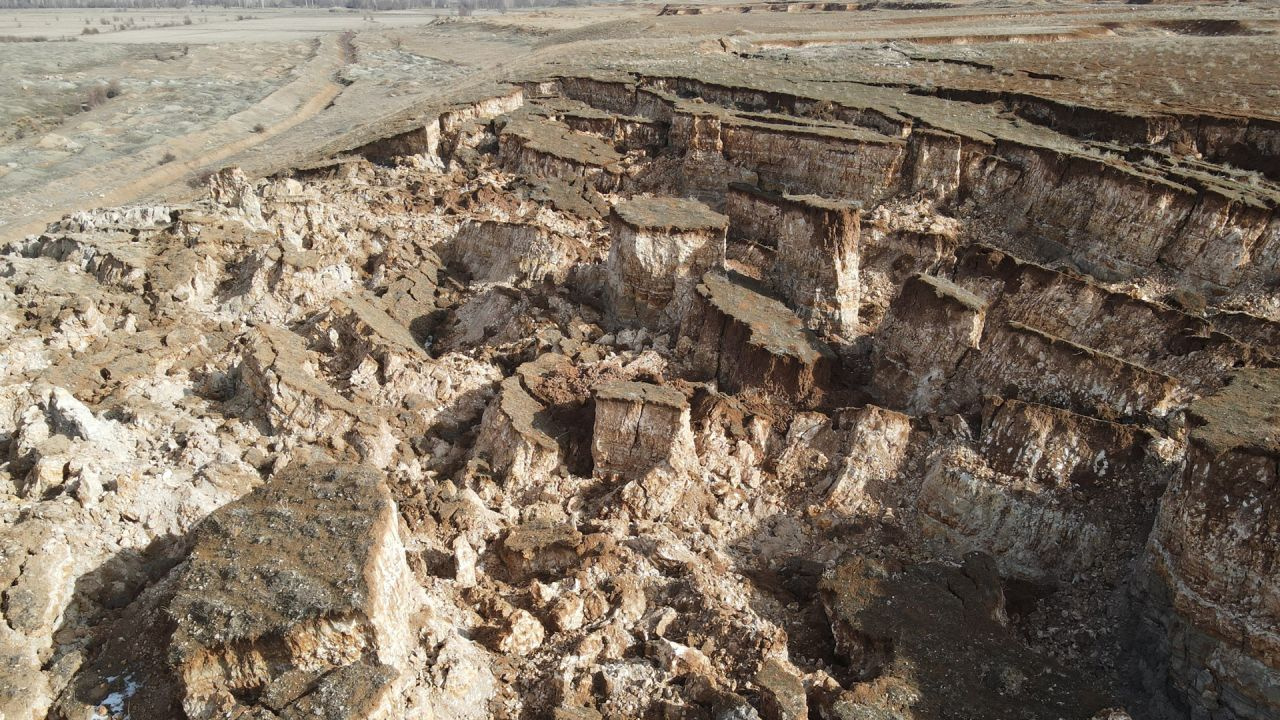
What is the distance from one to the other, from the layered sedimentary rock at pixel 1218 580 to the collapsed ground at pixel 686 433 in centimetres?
3

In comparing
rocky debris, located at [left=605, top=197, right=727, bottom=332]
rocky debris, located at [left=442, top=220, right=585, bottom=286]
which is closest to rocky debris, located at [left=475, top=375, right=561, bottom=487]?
rocky debris, located at [left=605, top=197, right=727, bottom=332]

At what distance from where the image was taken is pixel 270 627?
6.80 metres

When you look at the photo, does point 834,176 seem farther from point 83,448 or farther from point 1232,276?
point 83,448

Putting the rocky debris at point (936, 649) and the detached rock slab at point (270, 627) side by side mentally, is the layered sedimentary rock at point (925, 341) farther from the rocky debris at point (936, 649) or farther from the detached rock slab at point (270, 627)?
the detached rock slab at point (270, 627)

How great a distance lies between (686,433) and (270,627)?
5607mm

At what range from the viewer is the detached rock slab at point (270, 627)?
6.70 metres

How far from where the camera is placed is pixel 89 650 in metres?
7.56

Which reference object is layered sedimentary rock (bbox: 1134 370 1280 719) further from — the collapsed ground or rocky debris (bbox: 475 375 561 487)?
rocky debris (bbox: 475 375 561 487)

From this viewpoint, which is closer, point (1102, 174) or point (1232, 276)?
point (1232, 276)

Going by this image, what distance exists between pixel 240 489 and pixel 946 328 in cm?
953

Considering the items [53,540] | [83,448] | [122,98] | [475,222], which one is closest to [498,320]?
[475,222]

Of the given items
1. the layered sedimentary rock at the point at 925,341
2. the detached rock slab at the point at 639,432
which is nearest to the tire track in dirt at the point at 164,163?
the detached rock slab at the point at 639,432

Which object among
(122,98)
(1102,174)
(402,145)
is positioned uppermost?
(1102,174)

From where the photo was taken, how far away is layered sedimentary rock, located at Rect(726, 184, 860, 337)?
42.2 feet
